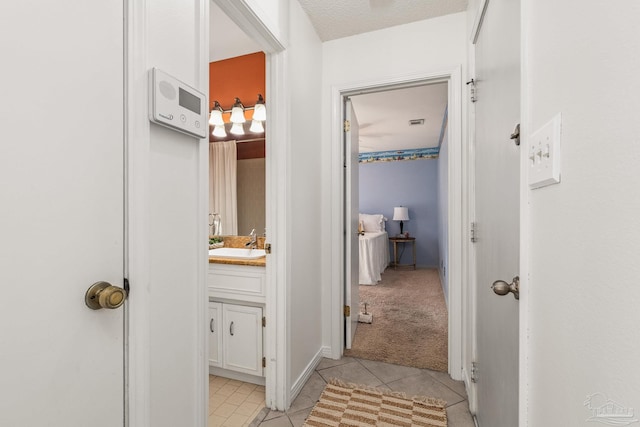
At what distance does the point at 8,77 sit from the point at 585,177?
106 cm

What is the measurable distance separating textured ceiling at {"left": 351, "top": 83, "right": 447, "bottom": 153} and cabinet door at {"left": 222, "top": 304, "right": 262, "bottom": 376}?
2412mm

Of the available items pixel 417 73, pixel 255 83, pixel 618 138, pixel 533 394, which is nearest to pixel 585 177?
pixel 618 138

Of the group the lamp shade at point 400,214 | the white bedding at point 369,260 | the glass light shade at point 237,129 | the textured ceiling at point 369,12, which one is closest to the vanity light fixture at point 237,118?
the glass light shade at point 237,129

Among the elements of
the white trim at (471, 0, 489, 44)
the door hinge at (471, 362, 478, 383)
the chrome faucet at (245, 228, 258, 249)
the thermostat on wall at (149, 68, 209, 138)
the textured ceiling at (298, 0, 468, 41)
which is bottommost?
the door hinge at (471, 362, 478, 383)

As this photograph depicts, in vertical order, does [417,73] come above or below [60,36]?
above

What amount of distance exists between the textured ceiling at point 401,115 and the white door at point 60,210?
2.62m

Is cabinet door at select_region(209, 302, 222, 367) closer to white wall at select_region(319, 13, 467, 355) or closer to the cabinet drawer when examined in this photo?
the cabinet drawer

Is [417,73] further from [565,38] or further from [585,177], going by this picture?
[585,177]

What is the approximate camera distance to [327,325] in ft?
7.77

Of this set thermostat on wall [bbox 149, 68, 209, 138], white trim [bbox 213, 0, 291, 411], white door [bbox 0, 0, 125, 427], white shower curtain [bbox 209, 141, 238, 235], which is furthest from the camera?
white shower curtain [bbox 209, 141, 238, 235]

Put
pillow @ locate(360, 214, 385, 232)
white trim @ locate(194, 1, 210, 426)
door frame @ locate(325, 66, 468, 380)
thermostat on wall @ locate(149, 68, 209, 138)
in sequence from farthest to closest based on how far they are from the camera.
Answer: pillow @ locate(360, 214, 385, 232), door frame @ locate(325, 66, 468, 380), white trim @ locate(194, 1, 210, 426), thermostat on wall @ locate(149, 68, 209, 138)

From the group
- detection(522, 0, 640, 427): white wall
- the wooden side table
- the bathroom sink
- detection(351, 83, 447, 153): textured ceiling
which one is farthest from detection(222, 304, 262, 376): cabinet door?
the wooden side table

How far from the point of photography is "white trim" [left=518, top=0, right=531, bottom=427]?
78cm

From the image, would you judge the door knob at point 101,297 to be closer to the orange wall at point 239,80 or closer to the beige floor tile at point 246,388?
the beige floor tile at point 246,388
